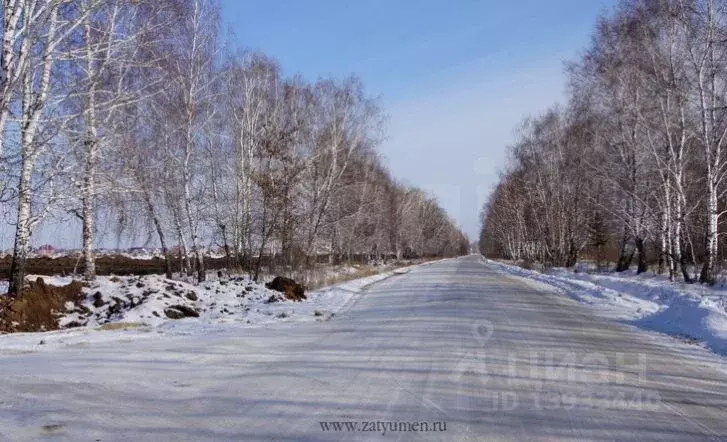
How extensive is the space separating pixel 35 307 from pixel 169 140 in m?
10.6

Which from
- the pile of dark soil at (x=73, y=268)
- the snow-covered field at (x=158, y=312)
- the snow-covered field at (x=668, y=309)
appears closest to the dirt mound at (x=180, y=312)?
the snow-covered field at (x=158, y=312)

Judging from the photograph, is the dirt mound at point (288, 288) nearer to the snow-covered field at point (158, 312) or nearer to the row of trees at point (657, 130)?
the snow-covered field at point (158, 312)

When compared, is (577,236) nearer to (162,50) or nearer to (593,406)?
(162,50)

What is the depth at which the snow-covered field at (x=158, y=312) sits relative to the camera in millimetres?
9398

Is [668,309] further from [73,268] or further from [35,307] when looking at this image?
[73,268]

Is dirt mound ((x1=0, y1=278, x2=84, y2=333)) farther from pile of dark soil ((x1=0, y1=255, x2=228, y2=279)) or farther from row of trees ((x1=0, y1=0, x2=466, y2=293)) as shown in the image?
pile of dark soil ((x1=0, y1=255, x2=228, y2=279))

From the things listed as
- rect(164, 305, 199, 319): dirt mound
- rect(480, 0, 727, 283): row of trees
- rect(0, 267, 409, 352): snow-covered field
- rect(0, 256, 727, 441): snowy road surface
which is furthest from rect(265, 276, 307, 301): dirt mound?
rect(480, 0, 727, 283): row of trees

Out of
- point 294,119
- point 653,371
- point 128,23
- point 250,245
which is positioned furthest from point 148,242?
point 653,371

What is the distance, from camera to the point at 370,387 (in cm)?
583

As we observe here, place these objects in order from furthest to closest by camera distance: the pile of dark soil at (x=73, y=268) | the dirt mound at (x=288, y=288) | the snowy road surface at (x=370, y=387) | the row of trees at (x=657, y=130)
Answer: the pile of dark soil at (x=73, y=268) → the row of trees at (x=657, y=130) → the dirt mound at (x=288, y=288) → the snowy road surface at (x=370, y=387)

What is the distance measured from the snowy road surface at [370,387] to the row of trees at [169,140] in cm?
355

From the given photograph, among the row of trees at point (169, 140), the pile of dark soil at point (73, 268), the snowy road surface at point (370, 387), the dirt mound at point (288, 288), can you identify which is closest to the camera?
the snowy road surface at point (370, 387)

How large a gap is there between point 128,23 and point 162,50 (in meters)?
2.38

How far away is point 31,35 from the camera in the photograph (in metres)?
8.46
